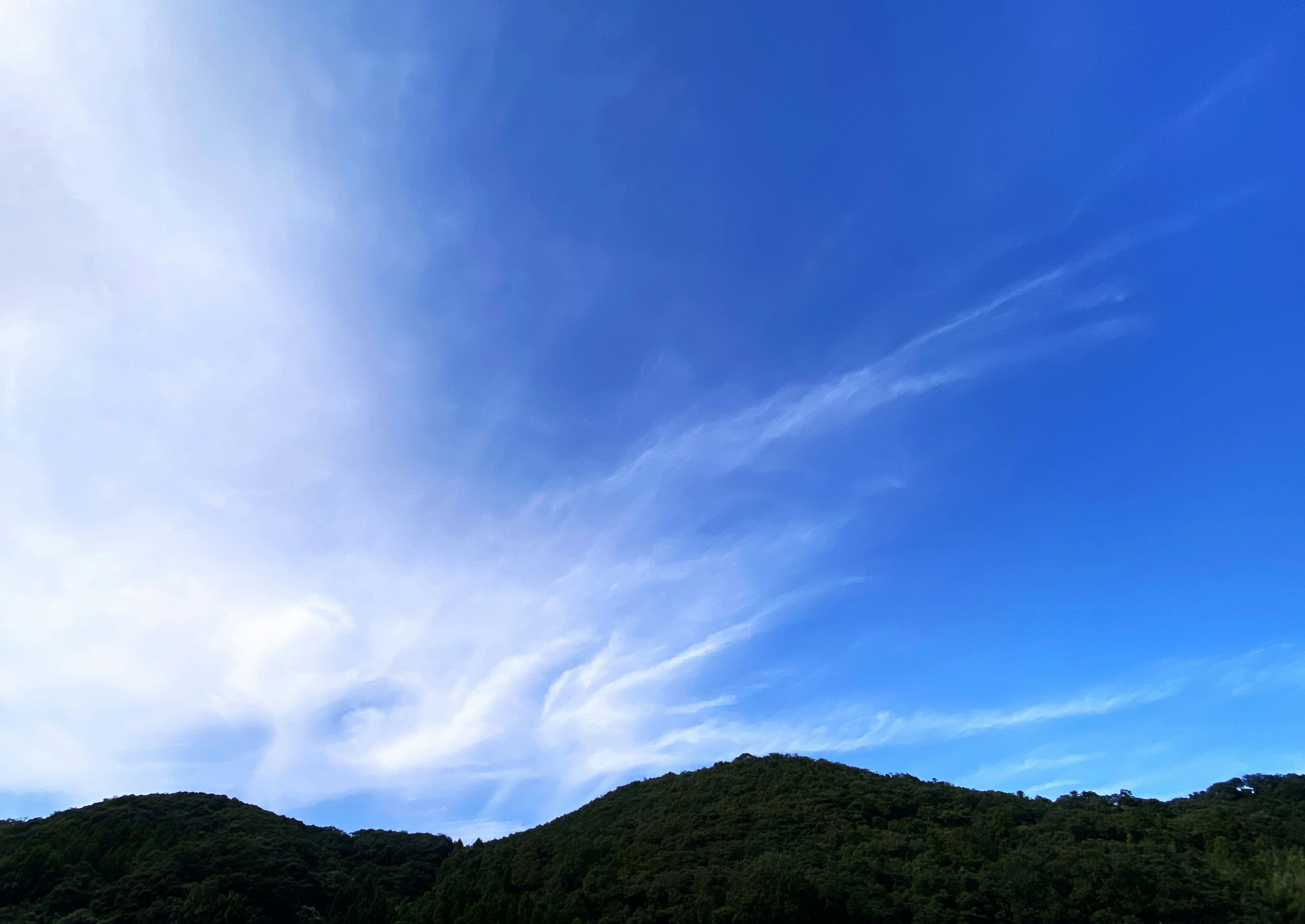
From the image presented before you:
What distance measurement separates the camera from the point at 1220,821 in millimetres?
47469

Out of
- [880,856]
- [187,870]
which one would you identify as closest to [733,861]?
[880,856]

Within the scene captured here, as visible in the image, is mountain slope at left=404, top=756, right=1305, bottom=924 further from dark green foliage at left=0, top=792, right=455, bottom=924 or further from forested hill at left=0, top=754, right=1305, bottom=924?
dark green foliage at left=0, top=792, right=455, bottom=924

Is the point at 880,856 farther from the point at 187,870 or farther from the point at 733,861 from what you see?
the point at 187,870

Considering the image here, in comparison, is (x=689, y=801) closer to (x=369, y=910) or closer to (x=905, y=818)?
(x=905, y=818)

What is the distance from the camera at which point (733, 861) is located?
4375 cm

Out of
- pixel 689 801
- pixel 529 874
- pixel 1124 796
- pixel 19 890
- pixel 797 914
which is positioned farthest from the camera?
pixel 1124 796

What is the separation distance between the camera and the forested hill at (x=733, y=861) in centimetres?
3738

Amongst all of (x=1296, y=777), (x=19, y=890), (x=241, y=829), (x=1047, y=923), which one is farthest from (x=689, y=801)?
(x=1296, y=777)

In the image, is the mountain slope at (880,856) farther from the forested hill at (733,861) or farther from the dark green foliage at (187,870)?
the dark green foliage at (187,870)

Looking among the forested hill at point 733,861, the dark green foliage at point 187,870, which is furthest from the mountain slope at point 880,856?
the dark green foliage at point 187,870

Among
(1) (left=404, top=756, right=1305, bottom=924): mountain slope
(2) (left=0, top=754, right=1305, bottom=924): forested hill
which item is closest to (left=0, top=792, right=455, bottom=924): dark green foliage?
(2) (left=0, top=754, right=1305, bottom=924): forested hill

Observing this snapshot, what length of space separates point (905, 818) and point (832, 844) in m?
7.62

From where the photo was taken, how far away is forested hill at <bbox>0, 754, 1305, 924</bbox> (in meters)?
37.4

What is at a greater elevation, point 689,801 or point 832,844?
point 689,801
